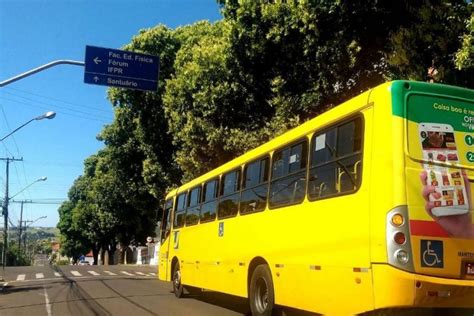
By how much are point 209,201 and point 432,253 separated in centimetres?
741

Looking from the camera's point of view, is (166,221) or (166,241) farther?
(166,221)

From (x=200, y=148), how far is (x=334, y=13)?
7.67m

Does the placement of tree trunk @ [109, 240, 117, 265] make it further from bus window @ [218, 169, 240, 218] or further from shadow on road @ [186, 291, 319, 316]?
bus window @ [218, 169, 240, 218]

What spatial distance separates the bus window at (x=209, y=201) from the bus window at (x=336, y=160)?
16.2 ft

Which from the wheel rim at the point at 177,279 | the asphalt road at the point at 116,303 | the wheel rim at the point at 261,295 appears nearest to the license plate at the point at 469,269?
the wheel rim at the point at 261,295

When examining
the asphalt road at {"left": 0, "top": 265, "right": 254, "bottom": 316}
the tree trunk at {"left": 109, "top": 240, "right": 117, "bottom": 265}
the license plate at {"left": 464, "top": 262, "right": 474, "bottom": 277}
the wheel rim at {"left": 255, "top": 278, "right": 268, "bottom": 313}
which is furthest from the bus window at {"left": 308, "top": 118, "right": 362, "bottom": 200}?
the tree trunk at {"left": 109, "top": 240, "right": 117, "bottom": 265}

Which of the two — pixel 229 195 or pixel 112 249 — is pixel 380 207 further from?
pixel 112 249

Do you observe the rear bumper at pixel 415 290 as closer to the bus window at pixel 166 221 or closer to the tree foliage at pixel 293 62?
the tree foliage at pixel 293 62

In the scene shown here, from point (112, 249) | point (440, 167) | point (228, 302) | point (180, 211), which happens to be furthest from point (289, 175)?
point (112, 249)

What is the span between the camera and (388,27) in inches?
468

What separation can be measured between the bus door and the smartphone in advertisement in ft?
37.2

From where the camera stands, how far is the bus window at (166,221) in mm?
16844

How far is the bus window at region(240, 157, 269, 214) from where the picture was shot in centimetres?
955

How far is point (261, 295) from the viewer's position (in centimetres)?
948
